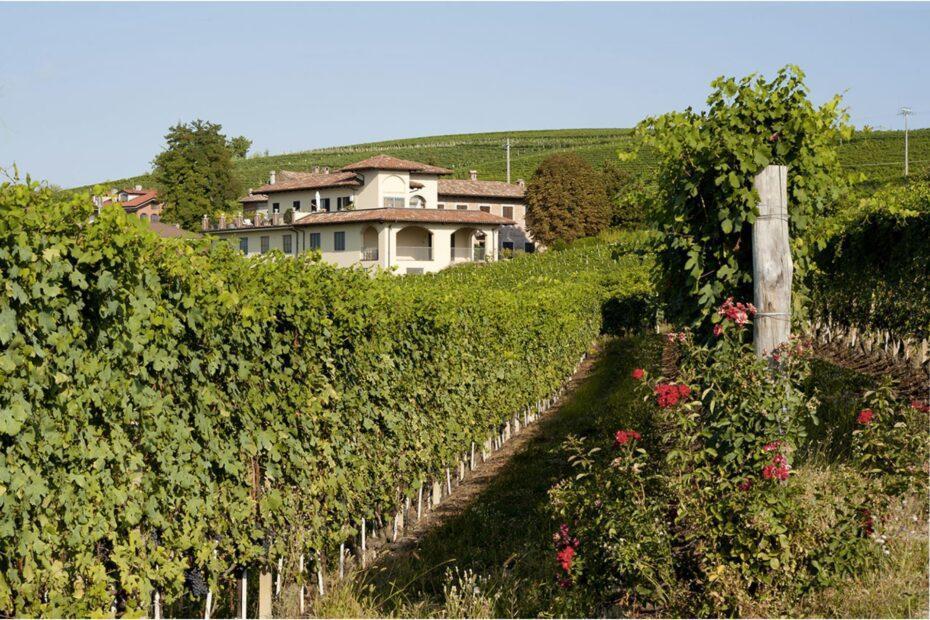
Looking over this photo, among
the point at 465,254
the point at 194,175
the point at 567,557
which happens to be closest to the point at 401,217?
the point at 465,254

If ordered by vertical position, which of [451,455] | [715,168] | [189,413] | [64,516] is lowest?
[451,455]

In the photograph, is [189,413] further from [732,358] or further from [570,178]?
[570,178]

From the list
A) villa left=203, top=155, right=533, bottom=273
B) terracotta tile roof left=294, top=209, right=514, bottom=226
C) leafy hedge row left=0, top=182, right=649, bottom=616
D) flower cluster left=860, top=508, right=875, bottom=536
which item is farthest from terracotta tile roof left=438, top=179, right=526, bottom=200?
flower cluster left=860, top=508, right=875, bottom=536

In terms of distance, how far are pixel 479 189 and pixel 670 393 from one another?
264ft

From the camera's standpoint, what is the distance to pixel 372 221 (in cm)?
6544

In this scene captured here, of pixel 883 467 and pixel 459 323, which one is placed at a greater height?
pixel 459 323

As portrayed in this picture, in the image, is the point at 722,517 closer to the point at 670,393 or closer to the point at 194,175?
the point at 670,393

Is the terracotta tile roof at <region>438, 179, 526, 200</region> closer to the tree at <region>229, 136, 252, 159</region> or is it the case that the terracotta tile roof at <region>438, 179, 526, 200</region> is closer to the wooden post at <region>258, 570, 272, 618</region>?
the tree at <region>229, 136, 252, 159</region>

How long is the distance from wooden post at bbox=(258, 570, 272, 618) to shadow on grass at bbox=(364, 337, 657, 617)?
0.88m

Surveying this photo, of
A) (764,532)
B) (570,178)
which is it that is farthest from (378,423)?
(570,178)

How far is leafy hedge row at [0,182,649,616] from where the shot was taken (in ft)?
15.3

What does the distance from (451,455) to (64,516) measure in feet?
25.2

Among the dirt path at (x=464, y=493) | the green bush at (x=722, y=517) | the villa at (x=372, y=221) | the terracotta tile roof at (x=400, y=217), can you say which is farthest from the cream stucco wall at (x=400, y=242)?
the green bush at (x=722, y=517)

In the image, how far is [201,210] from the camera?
285 ft
